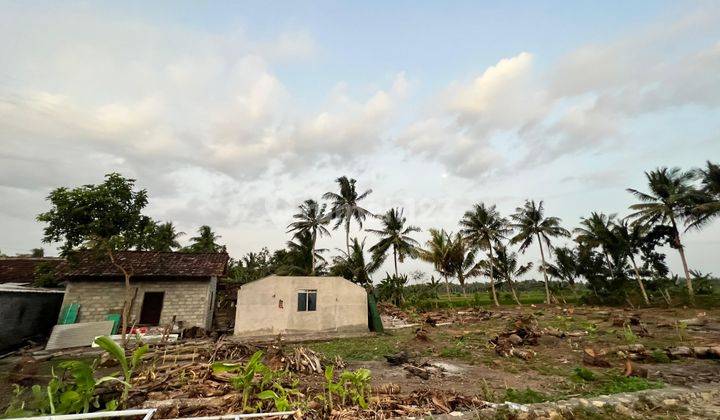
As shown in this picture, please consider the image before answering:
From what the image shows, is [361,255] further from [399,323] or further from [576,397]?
[576,397]

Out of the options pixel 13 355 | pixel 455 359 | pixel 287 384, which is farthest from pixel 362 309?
pixel 13 355

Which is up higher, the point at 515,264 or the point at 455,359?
the point at 515,264

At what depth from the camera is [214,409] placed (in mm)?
5559

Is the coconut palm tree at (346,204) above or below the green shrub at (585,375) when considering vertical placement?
above

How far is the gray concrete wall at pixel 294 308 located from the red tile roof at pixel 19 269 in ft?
44.9

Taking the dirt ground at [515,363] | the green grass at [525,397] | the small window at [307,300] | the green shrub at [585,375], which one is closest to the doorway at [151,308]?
the dirt ground at [515,363]

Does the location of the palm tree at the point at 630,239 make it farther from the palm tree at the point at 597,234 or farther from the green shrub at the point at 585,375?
the green shrub at the point at 585,375

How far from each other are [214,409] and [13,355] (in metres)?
12.8

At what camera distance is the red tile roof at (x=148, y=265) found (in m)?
15.5

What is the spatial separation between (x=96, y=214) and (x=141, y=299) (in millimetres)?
8210

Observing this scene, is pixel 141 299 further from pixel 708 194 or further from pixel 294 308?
pixel 708 194

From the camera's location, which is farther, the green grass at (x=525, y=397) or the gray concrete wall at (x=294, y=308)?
the gray concrete wall at (x=294, y=308)

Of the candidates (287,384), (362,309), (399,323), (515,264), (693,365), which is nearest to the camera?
(287,384)

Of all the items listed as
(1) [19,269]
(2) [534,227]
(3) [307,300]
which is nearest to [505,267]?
(2) [534,227]
